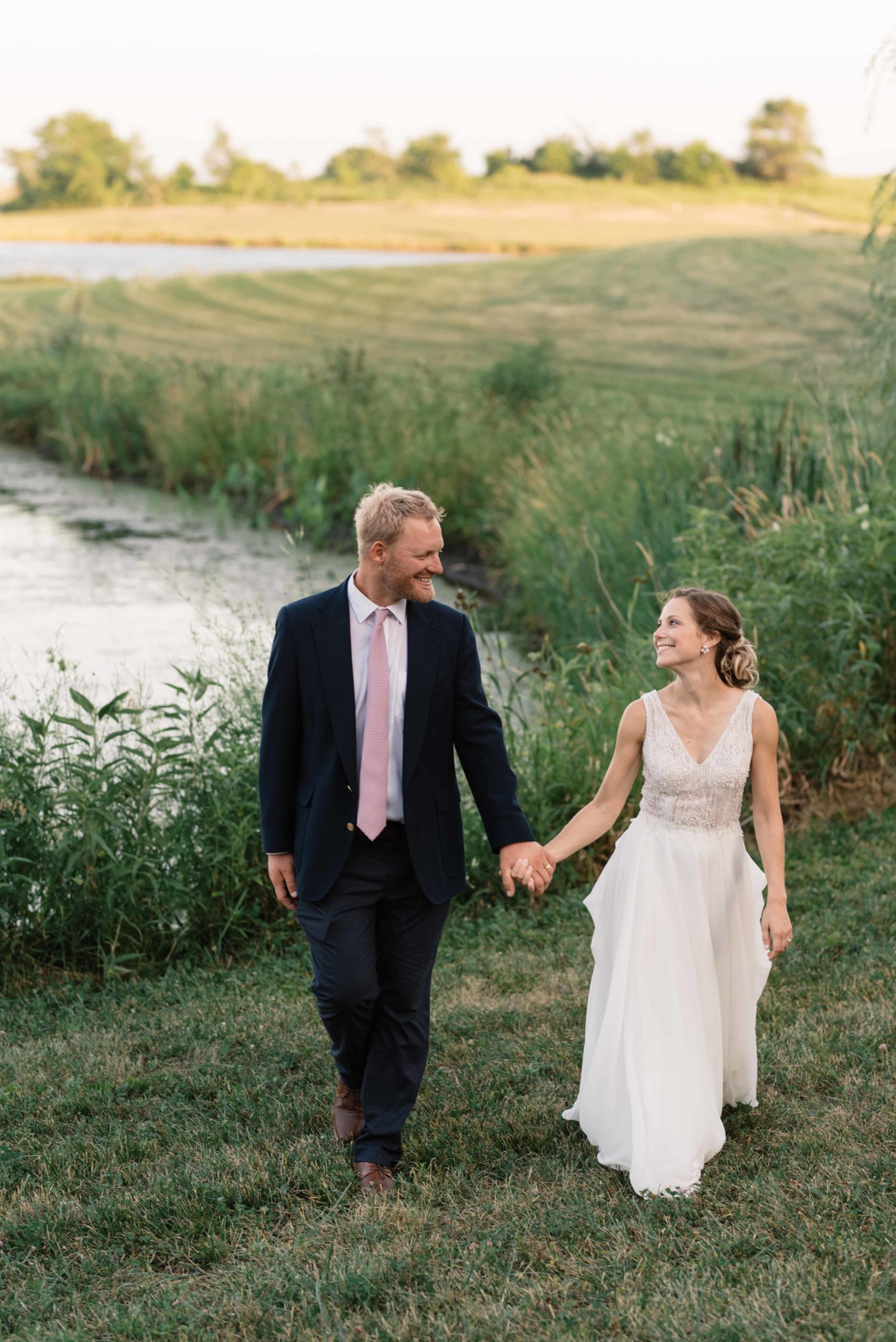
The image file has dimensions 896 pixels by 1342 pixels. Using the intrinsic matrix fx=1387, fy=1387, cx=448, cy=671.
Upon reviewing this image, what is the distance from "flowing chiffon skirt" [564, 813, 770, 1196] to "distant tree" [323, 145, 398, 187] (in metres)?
81.9

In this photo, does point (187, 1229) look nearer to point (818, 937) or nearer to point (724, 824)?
point (724, 824)

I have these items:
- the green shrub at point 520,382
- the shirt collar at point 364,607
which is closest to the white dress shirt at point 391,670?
the shirt collar at point 364,607

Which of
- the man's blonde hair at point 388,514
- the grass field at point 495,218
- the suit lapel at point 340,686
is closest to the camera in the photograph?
the man's blonde hair at point 388,514

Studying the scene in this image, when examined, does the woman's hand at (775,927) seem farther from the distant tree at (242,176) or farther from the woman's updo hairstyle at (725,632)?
the distant tree at (242,176)

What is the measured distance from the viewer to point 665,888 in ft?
13.5

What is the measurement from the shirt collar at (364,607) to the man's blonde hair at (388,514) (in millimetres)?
139

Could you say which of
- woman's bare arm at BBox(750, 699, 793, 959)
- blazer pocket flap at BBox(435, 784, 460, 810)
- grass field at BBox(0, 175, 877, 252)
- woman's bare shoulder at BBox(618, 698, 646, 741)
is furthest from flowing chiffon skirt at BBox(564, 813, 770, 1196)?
grass field at BBox(0, 175, 877, 252)

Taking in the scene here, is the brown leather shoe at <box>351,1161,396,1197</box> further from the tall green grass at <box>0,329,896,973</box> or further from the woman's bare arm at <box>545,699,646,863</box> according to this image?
the tall green grass at <box>0,329,896,973</box>

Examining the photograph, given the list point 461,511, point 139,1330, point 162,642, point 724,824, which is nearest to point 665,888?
point 724,824

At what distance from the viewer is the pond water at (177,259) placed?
162ft

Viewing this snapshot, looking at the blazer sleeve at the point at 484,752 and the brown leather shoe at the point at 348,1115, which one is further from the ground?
the blazer sleeve at the point at 484,752

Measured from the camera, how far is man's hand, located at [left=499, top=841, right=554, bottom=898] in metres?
4.08

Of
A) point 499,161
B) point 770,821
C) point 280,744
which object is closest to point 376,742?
point 280,744

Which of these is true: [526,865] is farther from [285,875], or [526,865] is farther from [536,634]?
[536,634]
